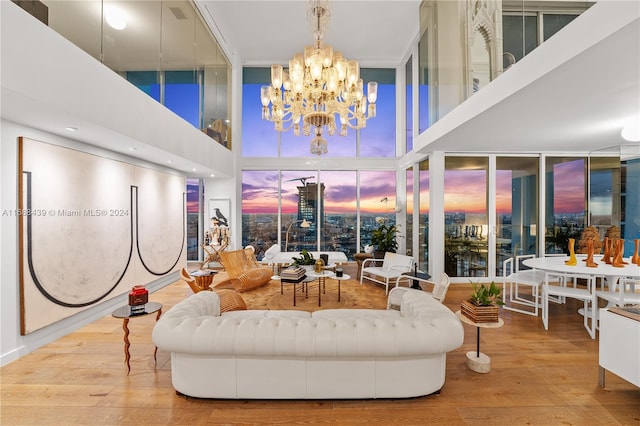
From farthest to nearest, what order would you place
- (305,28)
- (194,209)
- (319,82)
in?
1. (194,209)
2. (305,28)
3. (319,82)

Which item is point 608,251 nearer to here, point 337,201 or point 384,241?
point 384,241

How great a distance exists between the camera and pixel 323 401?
86.5 inches

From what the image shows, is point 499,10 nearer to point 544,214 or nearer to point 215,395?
point 544,214

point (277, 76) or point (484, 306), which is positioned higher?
point (277, 76)

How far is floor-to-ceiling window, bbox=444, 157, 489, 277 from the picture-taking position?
19.2 ft

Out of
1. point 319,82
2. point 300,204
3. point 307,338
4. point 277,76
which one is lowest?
point 307,338

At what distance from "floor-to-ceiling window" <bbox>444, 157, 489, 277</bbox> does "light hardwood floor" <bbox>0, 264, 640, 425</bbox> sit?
283 centimetres

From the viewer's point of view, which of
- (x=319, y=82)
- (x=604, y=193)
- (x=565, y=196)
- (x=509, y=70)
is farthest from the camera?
(x=565, y=196)

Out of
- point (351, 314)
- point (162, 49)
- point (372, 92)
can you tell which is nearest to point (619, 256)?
point (351, 314)

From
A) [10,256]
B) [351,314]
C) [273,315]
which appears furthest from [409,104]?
[10,256]

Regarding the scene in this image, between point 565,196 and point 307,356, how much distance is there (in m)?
6.71

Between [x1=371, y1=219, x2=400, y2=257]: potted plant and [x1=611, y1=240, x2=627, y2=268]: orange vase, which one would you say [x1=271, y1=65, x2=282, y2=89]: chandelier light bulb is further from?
[x1=611, y1=240, x2=627, y2=268]: orange vase

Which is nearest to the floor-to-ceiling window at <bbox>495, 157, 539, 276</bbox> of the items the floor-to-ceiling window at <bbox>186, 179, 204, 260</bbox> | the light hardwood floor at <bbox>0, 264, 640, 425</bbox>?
the light hardwood floor at <bbox>0, 264, 640, 425</bbox>

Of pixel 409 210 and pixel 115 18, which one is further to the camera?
pixel 409 210
